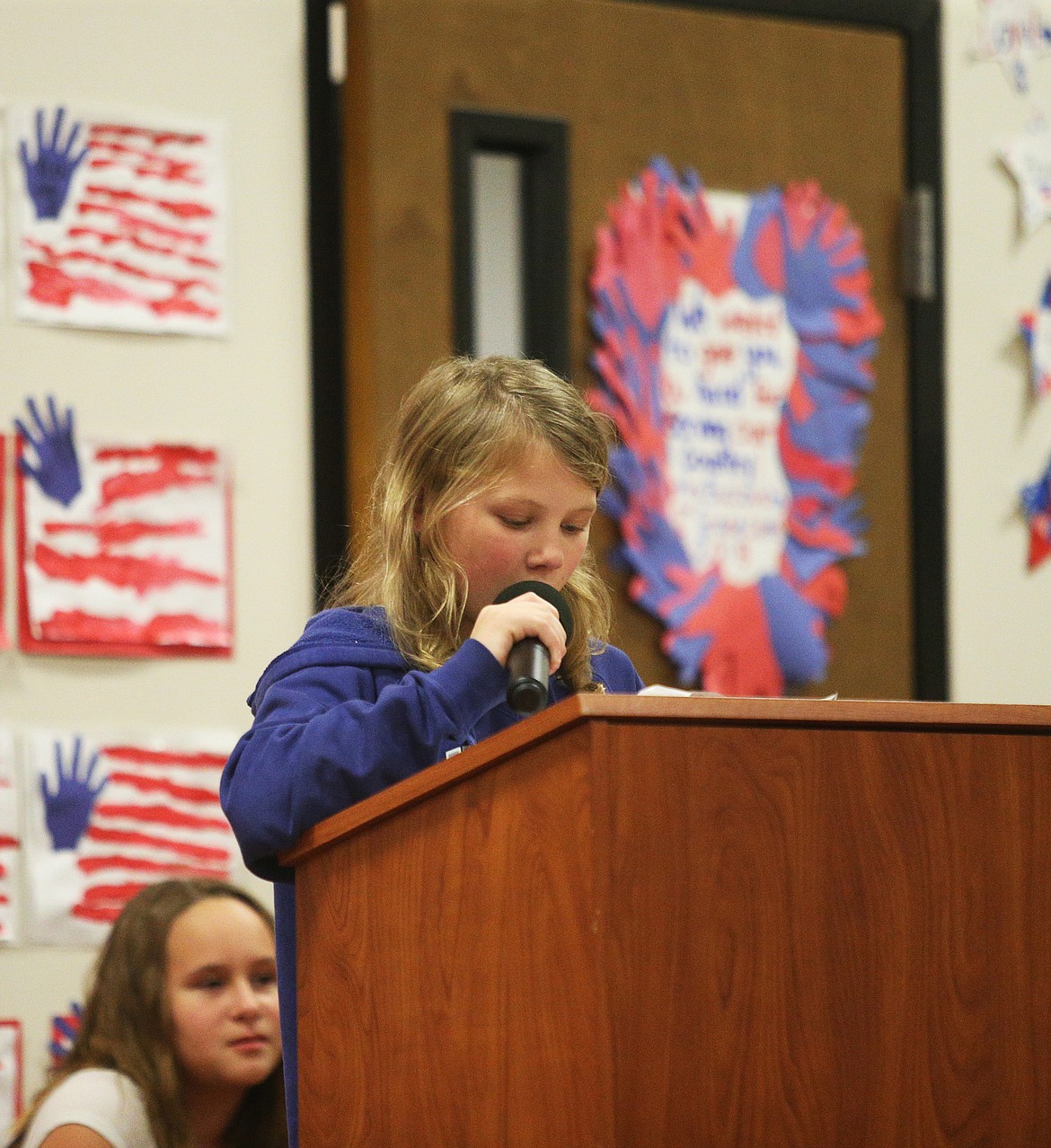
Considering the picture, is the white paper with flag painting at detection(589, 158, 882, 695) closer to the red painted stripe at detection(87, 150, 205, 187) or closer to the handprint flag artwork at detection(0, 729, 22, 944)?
the red painted stripe at detection(87, 150, 205, 187)

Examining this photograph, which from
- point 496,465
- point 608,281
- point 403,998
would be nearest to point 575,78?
point 608,281

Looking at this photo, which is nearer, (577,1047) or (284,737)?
(577,1047)

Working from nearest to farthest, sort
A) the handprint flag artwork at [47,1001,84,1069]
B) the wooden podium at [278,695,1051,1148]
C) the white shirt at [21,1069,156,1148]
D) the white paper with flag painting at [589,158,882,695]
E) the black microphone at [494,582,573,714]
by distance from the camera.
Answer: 1. the wooden podium at [278,695,1051,1148]
2. the black microphone at [494,582,573,714]
3. the white shirt at [21,1069,156,1148]
4. the handprint flag artwork at [47,1001,84,1069]
5. the white paper with flag painting at [589,158,882,695]

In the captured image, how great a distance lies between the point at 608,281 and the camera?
3.07 meters

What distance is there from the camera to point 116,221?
2836 mm

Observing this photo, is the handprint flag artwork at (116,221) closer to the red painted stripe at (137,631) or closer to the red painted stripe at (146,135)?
the red painted stripe at (146,135)

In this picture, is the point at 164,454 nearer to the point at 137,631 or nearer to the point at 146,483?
the point at 146,483

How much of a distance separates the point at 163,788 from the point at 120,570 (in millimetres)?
337

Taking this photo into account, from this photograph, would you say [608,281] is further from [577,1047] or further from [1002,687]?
[577,1047]

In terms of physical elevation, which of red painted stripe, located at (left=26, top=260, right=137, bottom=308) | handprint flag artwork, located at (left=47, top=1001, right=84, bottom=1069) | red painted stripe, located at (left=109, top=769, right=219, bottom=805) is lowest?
handprint flag artwork, located at (left=47, top=1001, right=84, bottom=1069)

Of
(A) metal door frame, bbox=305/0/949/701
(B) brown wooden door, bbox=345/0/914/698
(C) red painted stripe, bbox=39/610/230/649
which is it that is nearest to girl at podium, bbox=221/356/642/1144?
(C) red painted stripe, bbox=39/610/230/649

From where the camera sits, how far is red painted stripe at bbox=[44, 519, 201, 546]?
9.05 feet

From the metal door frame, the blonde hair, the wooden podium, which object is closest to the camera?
the wooden podium

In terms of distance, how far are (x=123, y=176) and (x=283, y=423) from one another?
1.49ft
